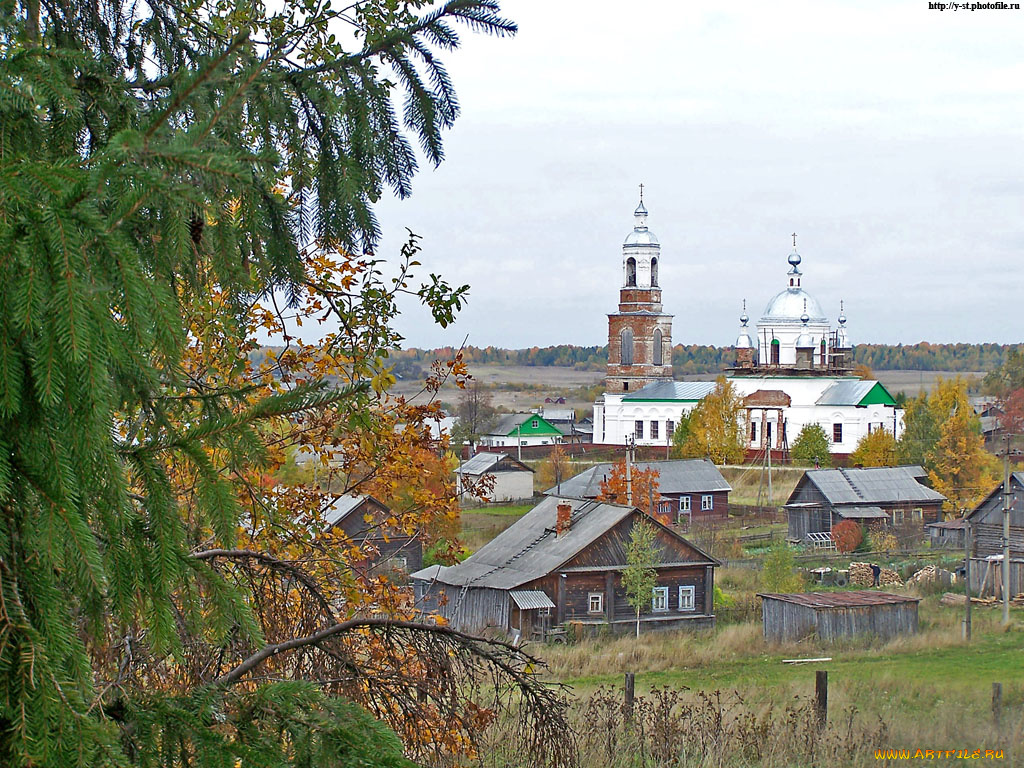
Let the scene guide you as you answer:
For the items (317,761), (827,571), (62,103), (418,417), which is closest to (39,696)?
(317,761)

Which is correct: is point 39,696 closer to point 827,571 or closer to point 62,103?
point 62,103

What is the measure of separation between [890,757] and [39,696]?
34.4 ft

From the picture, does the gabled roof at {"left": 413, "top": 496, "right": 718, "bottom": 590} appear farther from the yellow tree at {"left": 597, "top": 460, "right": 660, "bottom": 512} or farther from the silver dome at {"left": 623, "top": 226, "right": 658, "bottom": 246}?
the silver dome at {"left": 623, "top": 226, "right": 658, "bottom": 246}

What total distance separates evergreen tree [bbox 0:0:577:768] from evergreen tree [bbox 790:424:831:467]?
→ 5659 cm

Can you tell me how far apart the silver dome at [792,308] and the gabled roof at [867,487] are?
26.9m

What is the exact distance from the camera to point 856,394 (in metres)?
63.4

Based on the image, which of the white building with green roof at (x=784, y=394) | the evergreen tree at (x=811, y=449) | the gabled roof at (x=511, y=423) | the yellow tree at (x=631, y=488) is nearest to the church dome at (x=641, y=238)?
the white building with green roof at (x=784, y=394)

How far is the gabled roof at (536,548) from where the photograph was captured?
26.5 meters

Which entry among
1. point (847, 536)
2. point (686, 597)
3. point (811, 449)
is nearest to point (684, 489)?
point (847, 536)

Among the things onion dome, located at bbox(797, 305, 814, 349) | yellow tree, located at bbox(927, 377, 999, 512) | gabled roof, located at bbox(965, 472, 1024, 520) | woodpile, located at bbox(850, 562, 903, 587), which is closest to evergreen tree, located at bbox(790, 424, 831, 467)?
yellow tree, located at bbox(927, 377, 999, 512)

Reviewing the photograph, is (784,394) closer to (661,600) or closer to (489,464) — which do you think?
(489,464)

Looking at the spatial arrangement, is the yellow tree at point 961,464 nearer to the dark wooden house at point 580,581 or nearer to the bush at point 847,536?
the bush at point 847,536

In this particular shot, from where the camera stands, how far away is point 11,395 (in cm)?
167

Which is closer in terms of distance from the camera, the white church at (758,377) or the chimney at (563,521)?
the chimney at (563,521)
